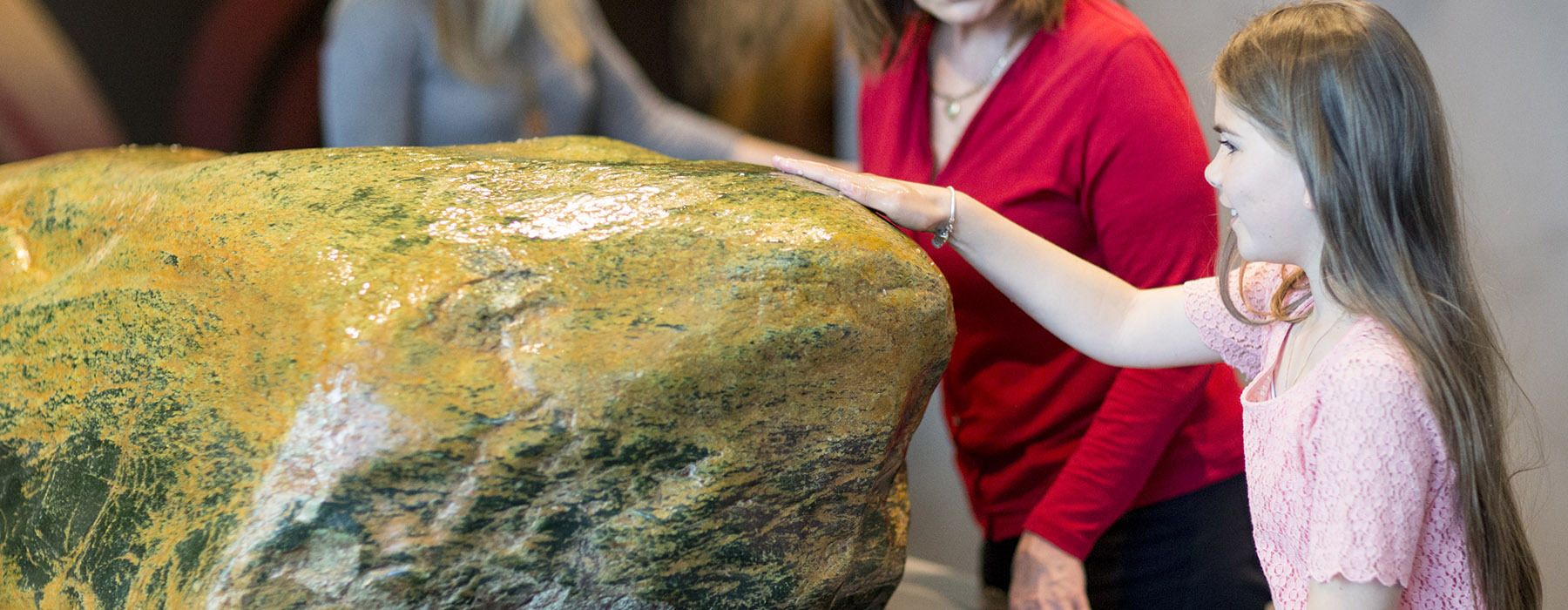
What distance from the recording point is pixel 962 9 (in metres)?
1.32

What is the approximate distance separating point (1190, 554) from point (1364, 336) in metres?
0.53

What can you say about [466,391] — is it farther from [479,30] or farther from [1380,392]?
[479,30]

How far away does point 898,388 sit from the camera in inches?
40.0

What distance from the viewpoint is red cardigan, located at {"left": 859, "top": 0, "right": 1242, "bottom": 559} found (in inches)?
47.6

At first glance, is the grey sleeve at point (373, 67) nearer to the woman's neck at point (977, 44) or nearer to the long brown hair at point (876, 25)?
the long brown hair at point (876, 25)

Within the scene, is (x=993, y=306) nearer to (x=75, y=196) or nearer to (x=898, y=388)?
(x=898, y=388)

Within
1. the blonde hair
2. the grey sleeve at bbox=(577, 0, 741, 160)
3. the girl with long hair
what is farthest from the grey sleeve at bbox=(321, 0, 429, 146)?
the girl with long hair

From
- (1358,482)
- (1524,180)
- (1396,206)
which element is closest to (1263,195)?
(1396,206)

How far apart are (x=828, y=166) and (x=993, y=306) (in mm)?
340

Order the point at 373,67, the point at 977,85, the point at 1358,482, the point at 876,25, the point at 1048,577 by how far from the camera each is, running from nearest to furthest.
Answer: the point at 1358,482, the point at 1048,577, the point at 977,85, the point at 876,25, the point at 373,67

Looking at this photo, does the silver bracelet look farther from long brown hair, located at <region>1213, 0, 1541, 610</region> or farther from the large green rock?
long brown hair, located at <region>1213, 0, 1541, 610</region>

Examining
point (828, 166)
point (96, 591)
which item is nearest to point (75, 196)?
point (96, 591)

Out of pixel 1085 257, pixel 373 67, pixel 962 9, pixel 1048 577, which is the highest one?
pixel 962 9

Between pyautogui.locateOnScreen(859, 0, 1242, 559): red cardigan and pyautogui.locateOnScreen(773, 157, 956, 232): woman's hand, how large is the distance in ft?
0.11
